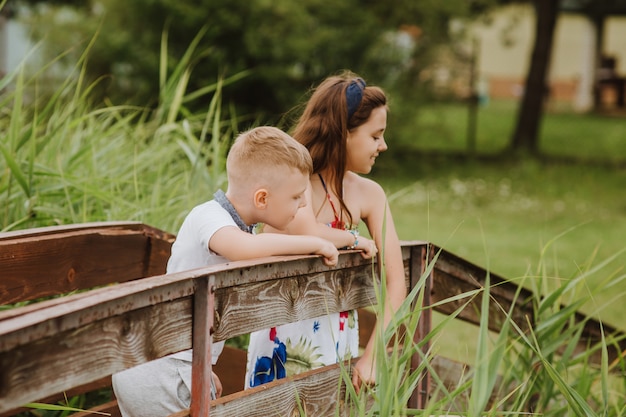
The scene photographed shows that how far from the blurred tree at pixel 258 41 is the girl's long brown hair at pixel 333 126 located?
806 centimetres

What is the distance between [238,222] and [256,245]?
0.17 m

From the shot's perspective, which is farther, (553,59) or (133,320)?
(553,59)

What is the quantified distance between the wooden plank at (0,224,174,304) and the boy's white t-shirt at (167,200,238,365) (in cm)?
62

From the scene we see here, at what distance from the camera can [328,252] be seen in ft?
9.45

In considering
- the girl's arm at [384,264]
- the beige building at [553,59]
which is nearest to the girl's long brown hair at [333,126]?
the girl's arm at [384,264]

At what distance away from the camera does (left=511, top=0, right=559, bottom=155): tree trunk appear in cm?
1560

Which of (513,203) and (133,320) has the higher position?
(133,320)

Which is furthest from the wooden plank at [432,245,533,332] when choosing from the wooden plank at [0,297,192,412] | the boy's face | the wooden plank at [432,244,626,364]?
the wooden plank at [0,297,192,412]

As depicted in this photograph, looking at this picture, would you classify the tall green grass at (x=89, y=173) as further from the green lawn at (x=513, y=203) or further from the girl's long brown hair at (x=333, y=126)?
the green lawn at (x=513, y=203)

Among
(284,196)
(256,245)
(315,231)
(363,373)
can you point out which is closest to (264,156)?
(284,196)

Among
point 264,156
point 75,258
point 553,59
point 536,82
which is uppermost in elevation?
point 264,156

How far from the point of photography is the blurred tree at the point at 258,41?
1195cm

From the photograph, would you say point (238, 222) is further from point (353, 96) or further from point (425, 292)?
point (425, 292)

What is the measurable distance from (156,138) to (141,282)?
2902 mm
